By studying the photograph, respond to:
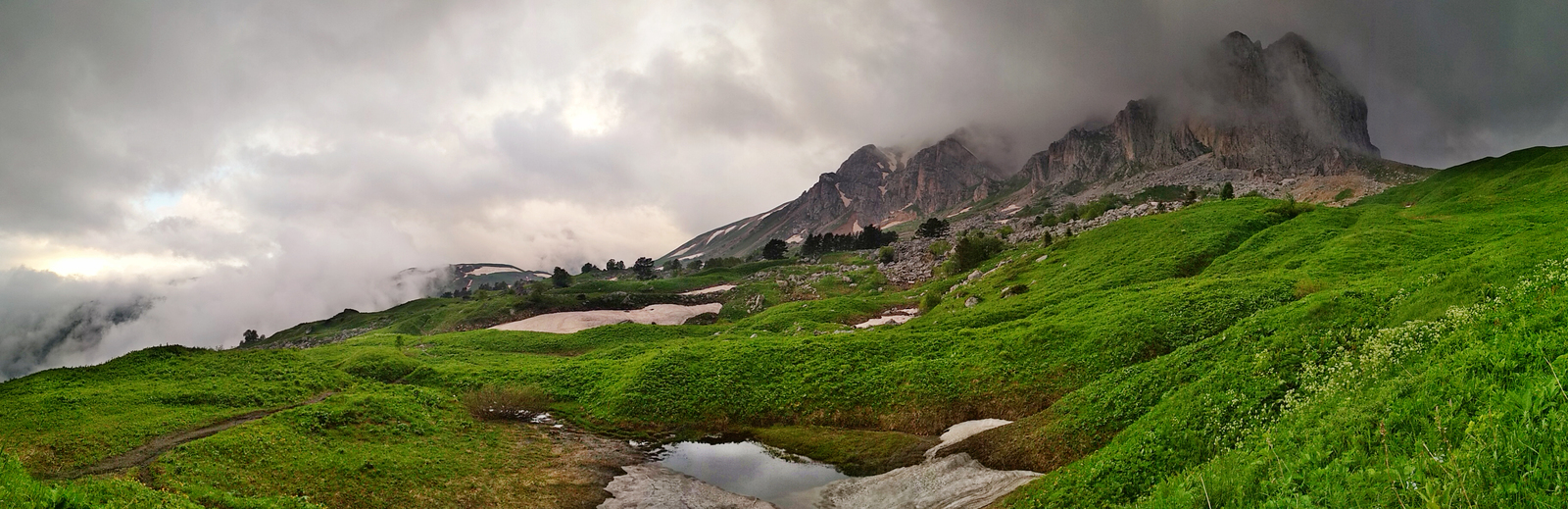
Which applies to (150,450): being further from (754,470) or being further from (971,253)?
(971,253)

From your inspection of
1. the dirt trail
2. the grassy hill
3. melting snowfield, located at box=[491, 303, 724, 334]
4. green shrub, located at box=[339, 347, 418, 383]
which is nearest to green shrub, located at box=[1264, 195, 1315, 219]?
the grassy hill

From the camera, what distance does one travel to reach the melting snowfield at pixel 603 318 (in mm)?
89644

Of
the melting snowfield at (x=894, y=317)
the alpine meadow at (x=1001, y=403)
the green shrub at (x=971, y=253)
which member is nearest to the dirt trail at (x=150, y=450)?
the alpine meadow at (x=1001, y=403)

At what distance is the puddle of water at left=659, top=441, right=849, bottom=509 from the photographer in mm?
23469

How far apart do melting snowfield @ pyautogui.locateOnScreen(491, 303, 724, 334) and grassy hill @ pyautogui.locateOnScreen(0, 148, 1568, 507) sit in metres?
25.9

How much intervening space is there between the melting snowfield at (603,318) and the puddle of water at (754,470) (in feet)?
194

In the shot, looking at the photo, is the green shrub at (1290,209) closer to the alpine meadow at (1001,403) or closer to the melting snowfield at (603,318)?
the alpine meadow at (1001,403)

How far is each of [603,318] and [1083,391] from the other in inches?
3183

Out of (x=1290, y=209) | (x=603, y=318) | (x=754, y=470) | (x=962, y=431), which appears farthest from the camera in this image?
(x=603, y=318)

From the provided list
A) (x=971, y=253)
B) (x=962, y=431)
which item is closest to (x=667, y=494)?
(x=962, y=431)

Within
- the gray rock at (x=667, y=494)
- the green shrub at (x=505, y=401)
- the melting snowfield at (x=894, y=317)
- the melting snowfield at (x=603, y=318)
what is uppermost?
the melting snowfield at (x=603, y=318)

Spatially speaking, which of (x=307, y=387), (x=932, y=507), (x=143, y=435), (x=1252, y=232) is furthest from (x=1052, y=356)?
(x=307, y=387)

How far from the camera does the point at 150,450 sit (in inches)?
975

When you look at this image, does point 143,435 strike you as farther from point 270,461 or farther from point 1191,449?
point 1191,449
